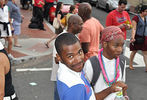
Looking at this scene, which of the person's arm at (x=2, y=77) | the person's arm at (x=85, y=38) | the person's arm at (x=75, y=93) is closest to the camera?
the person's arm at (x=75, y=93)

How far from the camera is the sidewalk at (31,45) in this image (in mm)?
7645

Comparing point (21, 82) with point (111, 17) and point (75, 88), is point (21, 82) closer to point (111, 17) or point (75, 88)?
point (111, 17)

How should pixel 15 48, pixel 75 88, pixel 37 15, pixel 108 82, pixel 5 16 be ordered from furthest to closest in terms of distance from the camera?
pixel 37 15 < pixel 15 48 < pixel 5 16 < pixel 108 82 < pixel 75 88

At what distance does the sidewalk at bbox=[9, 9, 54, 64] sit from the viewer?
7.64m

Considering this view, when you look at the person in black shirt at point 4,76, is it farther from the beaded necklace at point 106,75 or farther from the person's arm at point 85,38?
the person's arm at point 85,38

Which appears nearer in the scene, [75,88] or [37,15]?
[75,88]

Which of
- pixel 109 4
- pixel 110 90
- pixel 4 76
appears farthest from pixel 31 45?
pixel 109 4

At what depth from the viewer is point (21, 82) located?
5.93 metres

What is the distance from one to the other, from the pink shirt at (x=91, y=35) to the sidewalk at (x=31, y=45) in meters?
3.62

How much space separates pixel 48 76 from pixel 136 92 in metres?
2.36

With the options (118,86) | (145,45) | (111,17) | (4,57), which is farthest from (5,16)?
(118,86)

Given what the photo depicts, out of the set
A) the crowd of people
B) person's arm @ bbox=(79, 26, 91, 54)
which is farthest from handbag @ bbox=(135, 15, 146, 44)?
person's arm @ bbox=(79, 26, 91, 54)

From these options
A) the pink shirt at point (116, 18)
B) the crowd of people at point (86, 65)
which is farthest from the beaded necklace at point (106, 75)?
the pink shirt at point (116, 18)

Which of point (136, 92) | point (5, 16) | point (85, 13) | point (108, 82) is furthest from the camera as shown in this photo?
point (5, 16)
